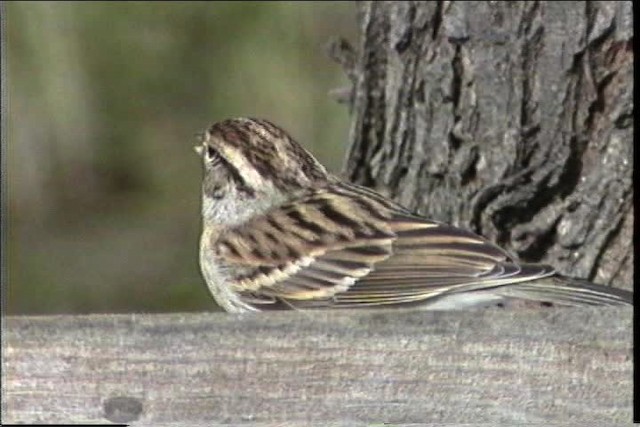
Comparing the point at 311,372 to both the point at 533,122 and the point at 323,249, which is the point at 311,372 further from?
the point at 533,122

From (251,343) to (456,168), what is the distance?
1.41 m

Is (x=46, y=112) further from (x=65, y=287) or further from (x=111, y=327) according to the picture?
(x=111, y=327)

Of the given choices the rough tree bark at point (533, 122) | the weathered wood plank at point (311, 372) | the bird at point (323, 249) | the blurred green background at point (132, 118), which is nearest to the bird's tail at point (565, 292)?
the bird at point (323, 249)

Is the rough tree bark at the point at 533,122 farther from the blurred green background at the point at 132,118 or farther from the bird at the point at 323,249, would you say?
the blurred green background at the point at 132,118

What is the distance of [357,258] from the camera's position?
2605 mm

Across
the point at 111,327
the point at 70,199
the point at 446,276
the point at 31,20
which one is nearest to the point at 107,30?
the point at 31,20

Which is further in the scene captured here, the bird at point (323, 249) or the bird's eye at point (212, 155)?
the bird's eye at point (212, 155)

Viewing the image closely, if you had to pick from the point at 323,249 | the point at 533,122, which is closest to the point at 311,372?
the point at 323,249

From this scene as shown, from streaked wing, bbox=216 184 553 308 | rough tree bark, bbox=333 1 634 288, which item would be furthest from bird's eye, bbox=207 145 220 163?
rough tree bark, bbox=333 1 634 288

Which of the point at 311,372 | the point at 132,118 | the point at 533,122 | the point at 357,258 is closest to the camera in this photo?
the point at 311,372

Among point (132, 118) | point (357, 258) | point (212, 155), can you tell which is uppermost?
point (132, 118)

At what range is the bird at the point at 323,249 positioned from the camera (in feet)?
8.07

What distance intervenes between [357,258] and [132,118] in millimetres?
2630

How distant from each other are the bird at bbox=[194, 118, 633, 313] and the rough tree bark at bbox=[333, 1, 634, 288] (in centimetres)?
33
